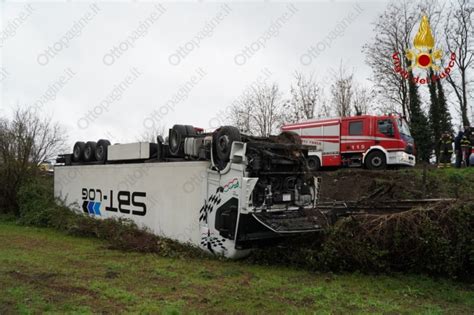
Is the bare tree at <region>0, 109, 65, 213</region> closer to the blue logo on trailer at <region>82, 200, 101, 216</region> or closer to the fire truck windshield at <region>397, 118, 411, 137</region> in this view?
the blue logo on trailer at <region>82, 200, 101, 216</region>

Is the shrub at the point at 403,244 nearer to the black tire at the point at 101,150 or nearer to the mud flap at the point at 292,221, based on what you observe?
the mud flap at the point at 292,221

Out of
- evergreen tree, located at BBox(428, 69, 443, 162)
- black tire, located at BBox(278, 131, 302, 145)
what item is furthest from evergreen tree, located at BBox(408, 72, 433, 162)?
black tire, located at BBox(278, 131, 302, 145)

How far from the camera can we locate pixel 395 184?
34.3ft

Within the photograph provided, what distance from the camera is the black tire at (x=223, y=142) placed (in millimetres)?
7703

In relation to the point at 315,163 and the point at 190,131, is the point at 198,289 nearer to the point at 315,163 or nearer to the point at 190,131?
the point at 190,131

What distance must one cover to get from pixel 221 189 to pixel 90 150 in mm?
6455

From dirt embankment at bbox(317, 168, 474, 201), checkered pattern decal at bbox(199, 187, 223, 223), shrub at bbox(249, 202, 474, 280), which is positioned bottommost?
shrub at bbox(249, 202, 474, 280)

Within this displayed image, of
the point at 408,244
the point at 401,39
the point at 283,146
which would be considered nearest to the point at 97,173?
the point at 283,146

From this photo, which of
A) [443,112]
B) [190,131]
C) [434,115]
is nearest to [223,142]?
[190,131]

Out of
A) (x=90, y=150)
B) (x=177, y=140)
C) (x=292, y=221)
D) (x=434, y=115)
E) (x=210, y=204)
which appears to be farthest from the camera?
(x=434, y=115)

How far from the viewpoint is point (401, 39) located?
2694 cm

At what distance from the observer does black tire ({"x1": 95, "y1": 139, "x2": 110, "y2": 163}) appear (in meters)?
12.1

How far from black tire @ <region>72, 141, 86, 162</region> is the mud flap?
7.85 meters

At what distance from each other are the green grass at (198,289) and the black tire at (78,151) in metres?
5.54
